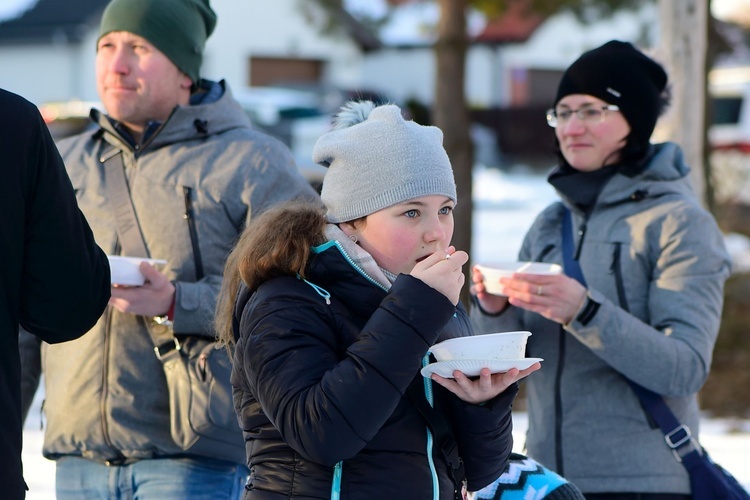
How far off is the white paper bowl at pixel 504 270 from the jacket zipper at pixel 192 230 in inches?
34.3

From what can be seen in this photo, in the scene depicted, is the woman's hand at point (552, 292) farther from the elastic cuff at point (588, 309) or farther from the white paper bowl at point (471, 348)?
the white paper bowl at point (471, 348)

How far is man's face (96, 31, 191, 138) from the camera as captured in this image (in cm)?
340

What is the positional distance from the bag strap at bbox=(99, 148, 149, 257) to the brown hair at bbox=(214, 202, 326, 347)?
0.80 meters

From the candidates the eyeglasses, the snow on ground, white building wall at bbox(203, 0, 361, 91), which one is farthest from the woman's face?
white building wall at bbox(203, 0, 361, 91)

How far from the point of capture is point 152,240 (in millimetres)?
3291

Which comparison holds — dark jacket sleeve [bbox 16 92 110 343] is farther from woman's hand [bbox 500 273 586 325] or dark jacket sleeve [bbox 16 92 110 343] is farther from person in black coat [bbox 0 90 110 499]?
woman's hand [bbox 500 273 586 325]

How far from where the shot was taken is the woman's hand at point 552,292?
3.19m

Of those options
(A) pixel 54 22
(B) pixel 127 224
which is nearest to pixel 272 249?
(B) pixel 127 224

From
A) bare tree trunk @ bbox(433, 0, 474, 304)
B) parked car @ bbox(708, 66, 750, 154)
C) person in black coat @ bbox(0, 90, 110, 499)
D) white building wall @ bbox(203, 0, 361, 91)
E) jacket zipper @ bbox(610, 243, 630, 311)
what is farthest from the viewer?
white building wall @ bbox(203, 0, 361, 91)

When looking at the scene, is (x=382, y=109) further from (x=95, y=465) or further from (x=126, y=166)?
(x=95, y=465)

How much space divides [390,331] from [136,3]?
1732 mm

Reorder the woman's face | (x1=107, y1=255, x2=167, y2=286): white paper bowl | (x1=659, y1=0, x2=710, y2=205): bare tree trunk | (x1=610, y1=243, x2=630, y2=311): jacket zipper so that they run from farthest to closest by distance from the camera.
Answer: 1. (x1=659, y1=0, x2=710, y2=205): bare tree trunk
2. the woman's face
3. (x1=610, y1=243, x2=630, y2=311): jacket zipper
4. (x1=107, y1=255, x2=167, y2=286): white paper bowl

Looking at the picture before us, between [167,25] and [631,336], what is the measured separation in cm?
173

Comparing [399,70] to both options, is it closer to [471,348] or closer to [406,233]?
[406,233]
